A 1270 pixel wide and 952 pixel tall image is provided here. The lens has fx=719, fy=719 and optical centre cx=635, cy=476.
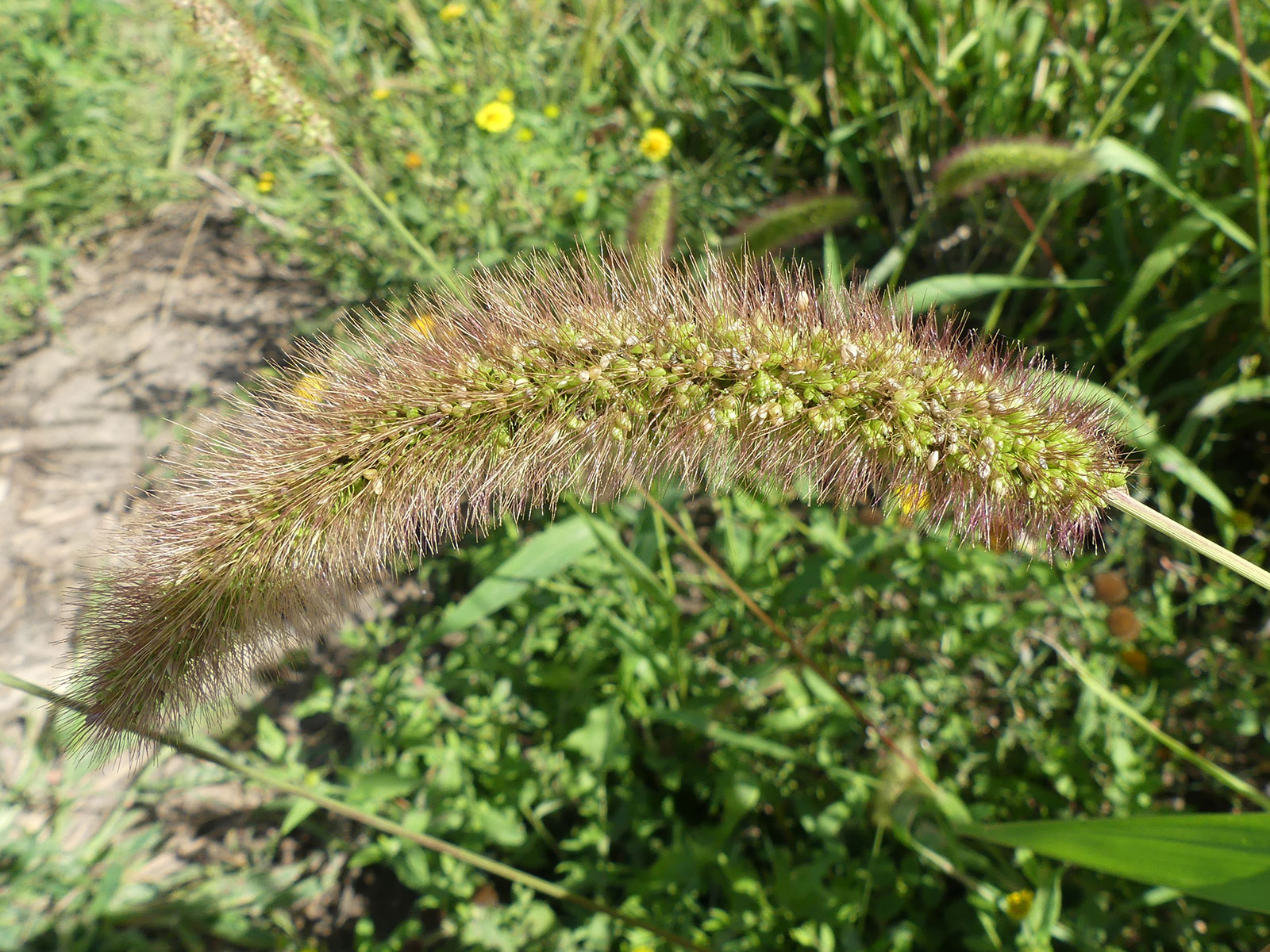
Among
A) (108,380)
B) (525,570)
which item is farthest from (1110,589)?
(108,380)

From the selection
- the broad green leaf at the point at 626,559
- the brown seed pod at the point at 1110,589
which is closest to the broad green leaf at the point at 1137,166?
the brown seed pod at the point at 1110,589

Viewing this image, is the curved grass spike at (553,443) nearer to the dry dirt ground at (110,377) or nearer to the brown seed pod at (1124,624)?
the brown seed pod at (1124,624)

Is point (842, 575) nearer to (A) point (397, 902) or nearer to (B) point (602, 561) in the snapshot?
(B) point (602, 561)

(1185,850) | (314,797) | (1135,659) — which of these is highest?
(1185,850)

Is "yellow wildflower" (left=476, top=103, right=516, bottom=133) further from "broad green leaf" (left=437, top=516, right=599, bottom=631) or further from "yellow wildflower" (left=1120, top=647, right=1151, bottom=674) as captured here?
"yellow wildflower" (left=1120, top=647, right=1151, bottom=674)

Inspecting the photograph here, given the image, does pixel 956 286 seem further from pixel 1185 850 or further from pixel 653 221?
pixel 1185 850

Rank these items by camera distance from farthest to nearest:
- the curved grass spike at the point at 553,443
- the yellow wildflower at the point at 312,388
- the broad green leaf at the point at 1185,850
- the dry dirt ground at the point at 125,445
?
1. the dry dirt ground at the point at 125,445
2. the yellow wildflower at the point at 312,388
3. the curved grass spike at the point at 553,443
4. the broad green leaf at the point at 1185,850

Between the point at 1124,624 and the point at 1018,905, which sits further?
the point at 1124,624
